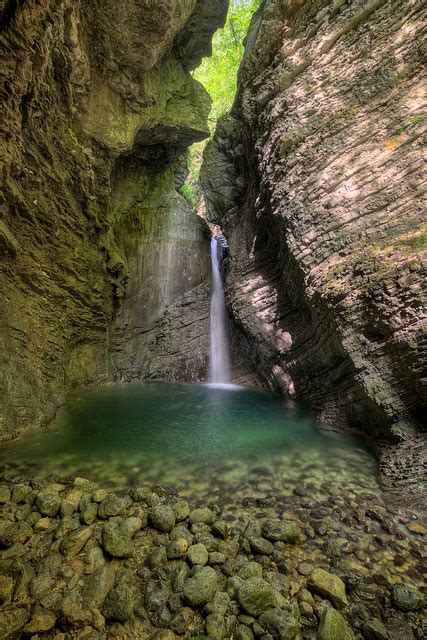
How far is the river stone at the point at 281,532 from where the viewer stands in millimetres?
3180

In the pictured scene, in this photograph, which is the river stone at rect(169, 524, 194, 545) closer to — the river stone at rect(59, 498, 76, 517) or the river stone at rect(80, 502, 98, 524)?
the river stone at rect(80, 502, 98, 524)

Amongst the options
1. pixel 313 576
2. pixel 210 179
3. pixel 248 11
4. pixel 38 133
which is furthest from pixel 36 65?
pixel 248 11

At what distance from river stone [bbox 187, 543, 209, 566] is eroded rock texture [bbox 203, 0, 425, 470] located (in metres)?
3.23

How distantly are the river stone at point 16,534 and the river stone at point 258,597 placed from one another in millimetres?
2166

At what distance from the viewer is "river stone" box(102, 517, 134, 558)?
2926 millimetres

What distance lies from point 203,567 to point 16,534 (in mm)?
1900

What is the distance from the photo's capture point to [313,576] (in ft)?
8.80

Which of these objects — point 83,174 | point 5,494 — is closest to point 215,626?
point 5,494

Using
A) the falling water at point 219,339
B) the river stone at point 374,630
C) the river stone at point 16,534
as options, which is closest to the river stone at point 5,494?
the river stone at point 16,534

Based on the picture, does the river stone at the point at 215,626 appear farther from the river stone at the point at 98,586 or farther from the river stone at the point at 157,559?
the river stone at the point at 98,586

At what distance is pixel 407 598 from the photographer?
8.29ft

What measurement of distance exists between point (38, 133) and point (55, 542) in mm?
7695

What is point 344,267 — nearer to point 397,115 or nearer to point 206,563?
point 397,115

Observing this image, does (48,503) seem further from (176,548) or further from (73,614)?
(176,548)
